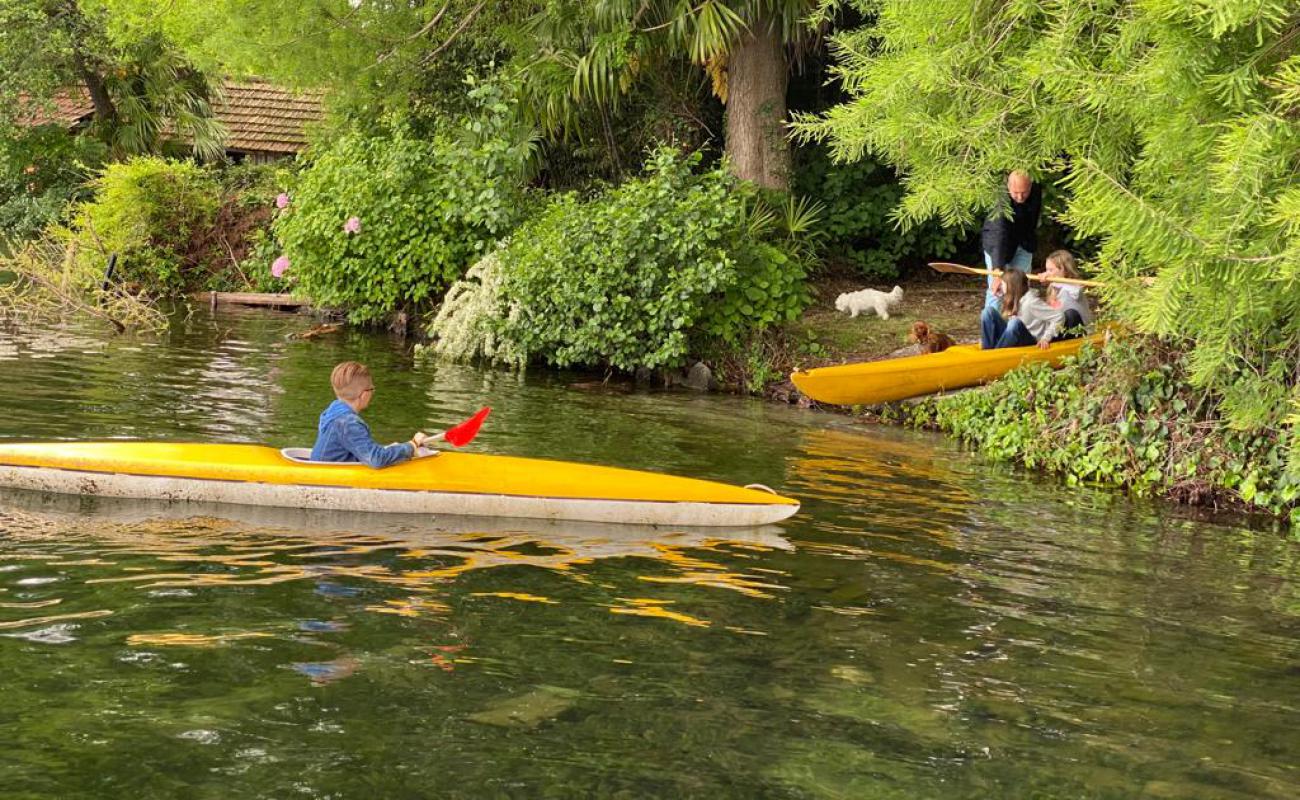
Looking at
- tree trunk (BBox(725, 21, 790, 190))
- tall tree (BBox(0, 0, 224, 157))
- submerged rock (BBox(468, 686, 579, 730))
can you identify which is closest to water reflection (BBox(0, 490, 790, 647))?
submerged rock (BBox(468, 686, 579, 730))

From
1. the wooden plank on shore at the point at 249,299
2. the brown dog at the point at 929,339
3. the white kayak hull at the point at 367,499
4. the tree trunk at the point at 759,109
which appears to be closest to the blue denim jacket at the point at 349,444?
the white kayak hull at the point at 367,499

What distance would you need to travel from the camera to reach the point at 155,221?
23.4 meters

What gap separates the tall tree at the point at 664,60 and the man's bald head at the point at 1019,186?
445cm

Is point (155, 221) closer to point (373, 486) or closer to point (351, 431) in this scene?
point (351, 431)

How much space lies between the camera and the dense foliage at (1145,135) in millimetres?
8836

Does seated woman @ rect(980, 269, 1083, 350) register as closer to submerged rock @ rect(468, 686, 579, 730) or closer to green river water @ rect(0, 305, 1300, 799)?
green river water @ rect(0, 305, 1300, 799)

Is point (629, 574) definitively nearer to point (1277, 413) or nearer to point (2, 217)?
point (1277, 413)

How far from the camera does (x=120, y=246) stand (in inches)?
890

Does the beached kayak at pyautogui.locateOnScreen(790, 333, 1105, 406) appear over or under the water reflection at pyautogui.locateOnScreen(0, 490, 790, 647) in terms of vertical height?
over

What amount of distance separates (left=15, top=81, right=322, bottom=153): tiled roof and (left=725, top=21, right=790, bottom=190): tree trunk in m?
12.8

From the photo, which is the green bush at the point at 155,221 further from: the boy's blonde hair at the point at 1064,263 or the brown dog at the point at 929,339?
the boy's blonde hair at the point at 1064,263

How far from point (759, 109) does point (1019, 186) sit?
546 centimetres

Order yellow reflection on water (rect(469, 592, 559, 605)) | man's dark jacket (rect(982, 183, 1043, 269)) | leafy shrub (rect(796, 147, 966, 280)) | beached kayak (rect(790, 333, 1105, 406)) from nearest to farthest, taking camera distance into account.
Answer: yellow reflection on water (rect(469, 592, 559, 605)) < beached kayak (rect(790, 333, 1105, 406)) < man's dark jacket (rect(982, 183, 1043, 269)) < leafy shrub (rect(796, 147, 966, 280))

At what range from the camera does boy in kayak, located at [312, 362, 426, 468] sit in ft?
29.3
